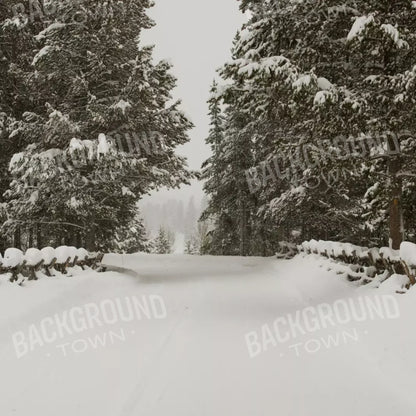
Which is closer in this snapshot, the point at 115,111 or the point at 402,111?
the point at 402,111

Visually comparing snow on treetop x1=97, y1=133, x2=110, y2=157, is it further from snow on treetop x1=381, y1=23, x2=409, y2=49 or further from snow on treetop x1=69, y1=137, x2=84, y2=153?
snow on treetop x1=381, y1=23, x2=409, y2=49

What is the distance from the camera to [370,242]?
2280cm

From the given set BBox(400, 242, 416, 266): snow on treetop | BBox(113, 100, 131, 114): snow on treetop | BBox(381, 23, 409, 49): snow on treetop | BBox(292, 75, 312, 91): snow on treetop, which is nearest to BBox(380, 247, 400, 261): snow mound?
BBox(400, 242, 416, 266): snow on treetop

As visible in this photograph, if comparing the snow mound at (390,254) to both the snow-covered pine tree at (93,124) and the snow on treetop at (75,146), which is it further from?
the snow on treetop at (75,146)

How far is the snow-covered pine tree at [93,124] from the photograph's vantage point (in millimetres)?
14539

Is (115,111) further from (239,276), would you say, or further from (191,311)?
(191,311)

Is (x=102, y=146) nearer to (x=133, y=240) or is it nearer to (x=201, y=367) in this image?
(x=201, y=367)

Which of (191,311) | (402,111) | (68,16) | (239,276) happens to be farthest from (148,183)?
(402,111)

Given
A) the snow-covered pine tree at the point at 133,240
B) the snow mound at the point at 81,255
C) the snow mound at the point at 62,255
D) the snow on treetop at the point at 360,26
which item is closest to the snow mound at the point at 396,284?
the snow on treetop at the point at 360,26

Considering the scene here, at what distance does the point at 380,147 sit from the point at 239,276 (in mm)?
6417

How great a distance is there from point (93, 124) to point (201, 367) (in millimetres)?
11713

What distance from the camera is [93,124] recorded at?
15.3 metres

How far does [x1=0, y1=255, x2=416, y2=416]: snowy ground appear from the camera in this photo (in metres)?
4.40

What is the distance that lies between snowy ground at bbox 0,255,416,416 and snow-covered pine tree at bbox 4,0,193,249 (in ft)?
19.9
